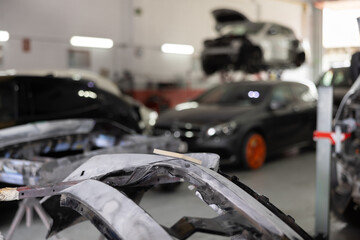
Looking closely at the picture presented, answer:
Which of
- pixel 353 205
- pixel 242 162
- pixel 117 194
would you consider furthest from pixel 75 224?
pixel 242 162

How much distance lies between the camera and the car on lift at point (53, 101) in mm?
4859

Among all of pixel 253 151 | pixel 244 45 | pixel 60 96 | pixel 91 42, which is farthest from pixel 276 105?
pixel 91 42

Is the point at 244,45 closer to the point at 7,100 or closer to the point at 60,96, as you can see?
the point at 60,96

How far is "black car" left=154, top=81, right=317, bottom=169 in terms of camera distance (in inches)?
242

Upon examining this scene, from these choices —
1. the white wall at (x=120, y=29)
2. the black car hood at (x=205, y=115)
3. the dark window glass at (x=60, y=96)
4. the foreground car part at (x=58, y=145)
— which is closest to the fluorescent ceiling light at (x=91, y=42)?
the white wall at (x=120, y=29)

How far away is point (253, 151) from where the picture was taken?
6.40 m

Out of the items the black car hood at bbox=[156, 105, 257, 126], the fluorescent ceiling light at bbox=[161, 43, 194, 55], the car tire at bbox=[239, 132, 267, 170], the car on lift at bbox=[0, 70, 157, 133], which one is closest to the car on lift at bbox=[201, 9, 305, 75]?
the fluorescent ceiling light at bbox=[161, 43, 194, 55]

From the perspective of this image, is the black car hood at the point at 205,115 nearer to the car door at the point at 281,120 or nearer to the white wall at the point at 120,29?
the car door at the point at 281,120

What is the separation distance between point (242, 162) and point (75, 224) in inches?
154

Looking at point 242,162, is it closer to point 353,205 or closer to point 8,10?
point 353,205

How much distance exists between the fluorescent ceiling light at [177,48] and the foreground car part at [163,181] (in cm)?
1022

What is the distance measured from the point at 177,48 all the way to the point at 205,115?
637 cm

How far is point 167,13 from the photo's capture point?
12234 mm

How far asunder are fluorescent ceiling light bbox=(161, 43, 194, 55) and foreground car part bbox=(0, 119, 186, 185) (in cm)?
783
